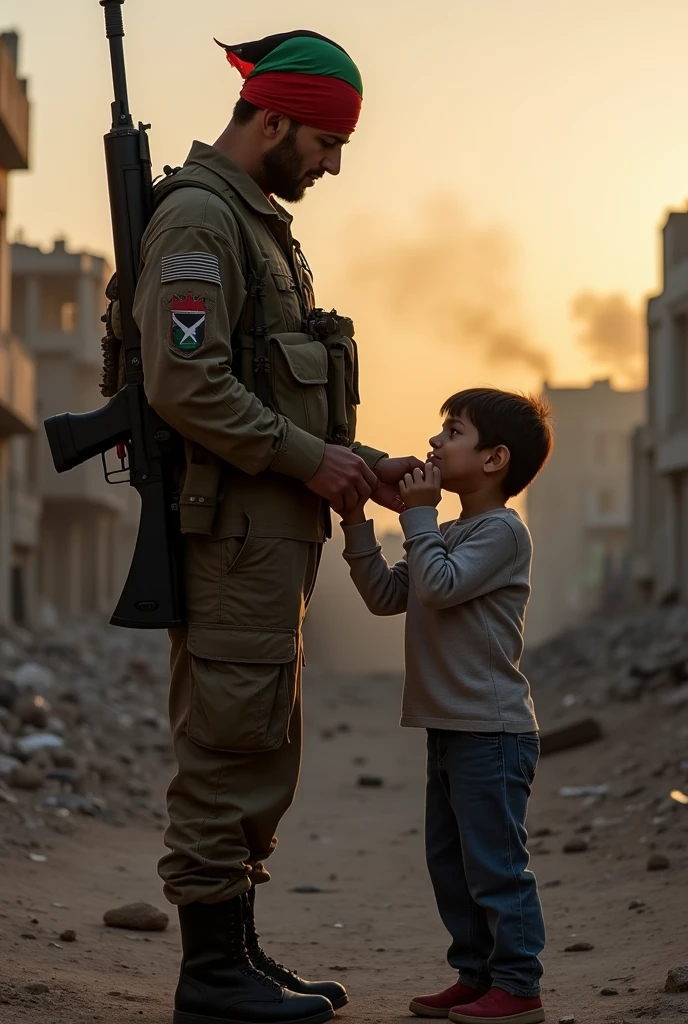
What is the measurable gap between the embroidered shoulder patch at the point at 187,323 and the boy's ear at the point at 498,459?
87 centimetres

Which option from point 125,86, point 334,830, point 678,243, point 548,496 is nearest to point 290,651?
point 125,86

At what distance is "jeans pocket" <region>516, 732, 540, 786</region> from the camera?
3674 millimetres

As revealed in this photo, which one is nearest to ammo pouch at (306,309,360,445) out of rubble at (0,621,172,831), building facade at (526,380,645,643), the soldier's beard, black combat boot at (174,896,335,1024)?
the soldier's beard

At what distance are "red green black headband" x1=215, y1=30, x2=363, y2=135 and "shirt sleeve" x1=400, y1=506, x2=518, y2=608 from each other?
1.06m

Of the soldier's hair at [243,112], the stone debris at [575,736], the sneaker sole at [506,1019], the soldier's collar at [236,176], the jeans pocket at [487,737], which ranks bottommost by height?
the stone debris at [575,736]

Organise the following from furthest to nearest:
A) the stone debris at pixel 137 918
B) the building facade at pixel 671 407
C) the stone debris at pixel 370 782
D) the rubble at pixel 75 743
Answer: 1. the building facade at pixel 671 407
2. the stone debris at pixel 370 782
3. the rubble at pixel 75 743
4. the stone debris at pixel 137 918

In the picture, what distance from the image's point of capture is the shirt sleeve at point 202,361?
3.40 m


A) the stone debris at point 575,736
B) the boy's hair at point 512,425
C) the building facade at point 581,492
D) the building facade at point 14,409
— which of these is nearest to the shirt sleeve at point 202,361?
the boy's hair at point 512,425

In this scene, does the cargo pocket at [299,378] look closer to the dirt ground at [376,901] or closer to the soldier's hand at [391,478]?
the soldier's hand at [391,478]

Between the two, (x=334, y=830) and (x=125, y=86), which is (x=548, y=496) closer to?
(x=334, y=830)

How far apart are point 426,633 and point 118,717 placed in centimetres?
963

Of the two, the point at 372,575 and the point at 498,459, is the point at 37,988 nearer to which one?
the point at 372,575

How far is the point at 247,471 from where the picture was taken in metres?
3.48

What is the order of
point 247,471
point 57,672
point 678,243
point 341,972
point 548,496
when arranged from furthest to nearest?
point 548,496 → point 678,243 → point 57,672 → point 341,972 → point 247,471
